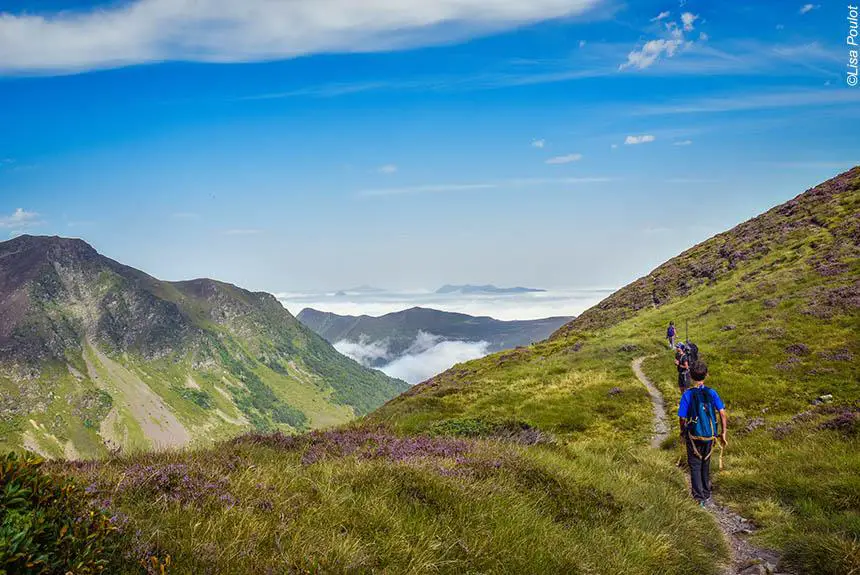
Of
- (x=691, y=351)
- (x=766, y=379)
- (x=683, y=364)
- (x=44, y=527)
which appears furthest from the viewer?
(x=766, y=379)

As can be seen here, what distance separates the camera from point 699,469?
11812 mm

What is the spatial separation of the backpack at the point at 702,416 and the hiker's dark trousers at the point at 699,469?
0.21m

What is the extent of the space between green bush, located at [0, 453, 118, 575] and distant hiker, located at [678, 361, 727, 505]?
11.5 m

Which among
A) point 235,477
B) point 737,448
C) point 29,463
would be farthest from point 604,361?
point 29,463

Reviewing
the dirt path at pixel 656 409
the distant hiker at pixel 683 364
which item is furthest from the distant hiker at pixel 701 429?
the distant hiker at pixel 683 364

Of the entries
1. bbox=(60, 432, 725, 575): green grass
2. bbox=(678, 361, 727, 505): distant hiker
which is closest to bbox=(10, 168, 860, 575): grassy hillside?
bbox=(60, 432, 725, 575): green grass

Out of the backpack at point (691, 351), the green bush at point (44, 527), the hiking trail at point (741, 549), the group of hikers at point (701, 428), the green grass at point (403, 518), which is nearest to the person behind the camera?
the green bush at point (44, 527)

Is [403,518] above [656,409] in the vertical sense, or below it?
above

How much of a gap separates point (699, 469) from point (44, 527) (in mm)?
12304

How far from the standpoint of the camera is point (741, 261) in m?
59.4

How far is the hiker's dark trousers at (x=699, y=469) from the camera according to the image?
38.4 feet

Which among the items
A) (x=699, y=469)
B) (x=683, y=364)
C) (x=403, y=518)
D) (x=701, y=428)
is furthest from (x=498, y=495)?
(x=683, y=364)

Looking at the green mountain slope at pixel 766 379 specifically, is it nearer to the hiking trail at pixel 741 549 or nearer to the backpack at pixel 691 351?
the hiking trail at pixel 741 549

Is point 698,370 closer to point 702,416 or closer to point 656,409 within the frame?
point 702,416
